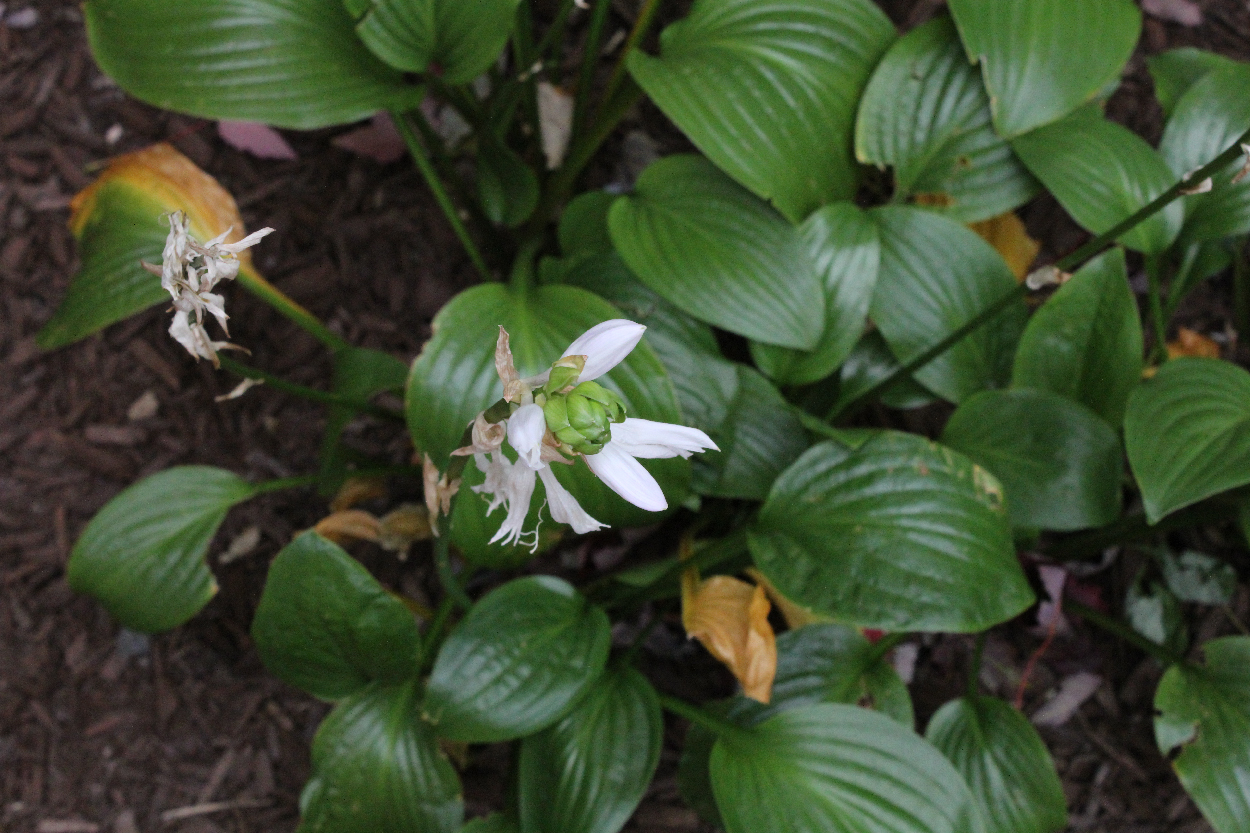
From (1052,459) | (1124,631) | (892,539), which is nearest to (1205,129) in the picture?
(1052,459)

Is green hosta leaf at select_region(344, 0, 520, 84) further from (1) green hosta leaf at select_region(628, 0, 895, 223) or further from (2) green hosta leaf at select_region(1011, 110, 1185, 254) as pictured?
(2) green hosta leaf at select_region(1011, 110, 1185, 254)

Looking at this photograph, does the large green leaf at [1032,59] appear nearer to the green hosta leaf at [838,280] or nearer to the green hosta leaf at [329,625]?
the green hosta leaf at [838,280]

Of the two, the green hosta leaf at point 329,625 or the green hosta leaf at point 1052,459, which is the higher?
the green hosta leaf at point 1052,459

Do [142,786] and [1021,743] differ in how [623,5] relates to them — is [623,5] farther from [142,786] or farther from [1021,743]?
[142,786]

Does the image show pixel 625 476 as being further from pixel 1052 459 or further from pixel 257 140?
pixel 257 140

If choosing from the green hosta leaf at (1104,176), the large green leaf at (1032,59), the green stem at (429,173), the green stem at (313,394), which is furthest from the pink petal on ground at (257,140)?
the green hosta leaf at (1104,176)

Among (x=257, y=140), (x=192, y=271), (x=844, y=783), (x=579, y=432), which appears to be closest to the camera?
(x=579, y=432)

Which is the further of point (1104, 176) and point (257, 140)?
point (257, 140)
